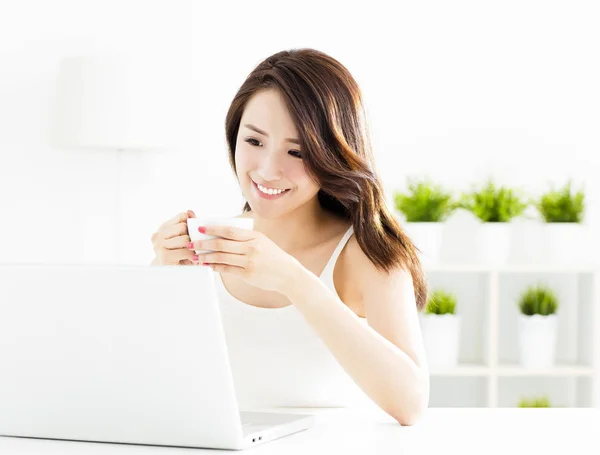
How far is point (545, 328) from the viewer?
3.60 metres

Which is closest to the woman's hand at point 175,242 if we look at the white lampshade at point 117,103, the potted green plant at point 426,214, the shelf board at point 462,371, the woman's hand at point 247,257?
the woman's hand at point 247,257

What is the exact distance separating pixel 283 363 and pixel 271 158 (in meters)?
0.45

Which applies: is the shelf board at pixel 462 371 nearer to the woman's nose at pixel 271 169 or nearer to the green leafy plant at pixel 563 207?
the green leafy plant at pixel 563 207

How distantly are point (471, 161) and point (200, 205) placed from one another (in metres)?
1.14

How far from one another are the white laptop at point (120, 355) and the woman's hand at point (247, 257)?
0.27 meters

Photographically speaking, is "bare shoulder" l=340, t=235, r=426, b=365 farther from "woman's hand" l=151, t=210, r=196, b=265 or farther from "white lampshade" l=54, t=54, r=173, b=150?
"white lampshade" l=54, t=54, r=173, b=150

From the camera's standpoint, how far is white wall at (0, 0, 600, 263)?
3830 mm

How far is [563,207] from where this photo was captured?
11.8ft

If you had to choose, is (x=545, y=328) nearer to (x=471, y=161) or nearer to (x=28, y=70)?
(x=471, y=161)

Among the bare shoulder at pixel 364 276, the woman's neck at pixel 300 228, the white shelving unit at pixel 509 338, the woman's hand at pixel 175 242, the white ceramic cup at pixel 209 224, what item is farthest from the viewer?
the white shelving unit at pixel 509 338

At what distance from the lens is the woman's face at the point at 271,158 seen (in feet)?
6.13

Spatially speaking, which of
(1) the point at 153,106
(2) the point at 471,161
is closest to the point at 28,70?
(1) the point at 153,106

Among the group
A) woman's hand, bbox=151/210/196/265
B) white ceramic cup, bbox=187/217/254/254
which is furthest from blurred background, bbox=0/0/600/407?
white ceramic cup, bbox=187/217/254/254

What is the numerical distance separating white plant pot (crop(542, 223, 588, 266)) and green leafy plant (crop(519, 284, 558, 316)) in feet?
0.44
